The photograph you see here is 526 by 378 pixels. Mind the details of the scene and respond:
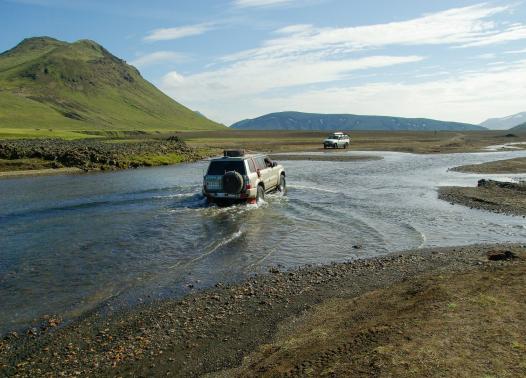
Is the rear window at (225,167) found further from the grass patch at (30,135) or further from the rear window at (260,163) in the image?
the grass patch at (30,135)

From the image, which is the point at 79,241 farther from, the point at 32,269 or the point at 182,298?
the point at 182,298

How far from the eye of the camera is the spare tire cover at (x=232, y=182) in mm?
20922

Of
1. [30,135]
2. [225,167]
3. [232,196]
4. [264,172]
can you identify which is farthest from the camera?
[30,135]

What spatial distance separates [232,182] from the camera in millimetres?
21047

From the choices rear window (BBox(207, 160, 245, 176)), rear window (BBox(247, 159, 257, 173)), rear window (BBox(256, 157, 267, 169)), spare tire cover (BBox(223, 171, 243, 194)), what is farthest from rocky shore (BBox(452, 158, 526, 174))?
spare tire cover (BBox(223, 171, 243, 194))

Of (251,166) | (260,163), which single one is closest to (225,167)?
(251,166)

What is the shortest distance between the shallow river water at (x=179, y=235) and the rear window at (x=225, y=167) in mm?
1869

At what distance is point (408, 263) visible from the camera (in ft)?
40.9

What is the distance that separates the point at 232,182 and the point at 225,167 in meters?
0.99

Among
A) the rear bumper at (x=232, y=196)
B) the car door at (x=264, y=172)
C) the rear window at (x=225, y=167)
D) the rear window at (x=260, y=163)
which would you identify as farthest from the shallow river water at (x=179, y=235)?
the rear window at (x=260, y=163)

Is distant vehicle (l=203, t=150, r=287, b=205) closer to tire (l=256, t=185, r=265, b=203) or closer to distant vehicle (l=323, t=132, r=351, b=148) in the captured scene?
tire (l=256, t=185, r=265, b=203)

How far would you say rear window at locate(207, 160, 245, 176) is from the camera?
21.4 meters

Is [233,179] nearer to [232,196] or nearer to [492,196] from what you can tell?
[232,196]

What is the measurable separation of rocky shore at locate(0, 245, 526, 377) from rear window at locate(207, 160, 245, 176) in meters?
10.6
